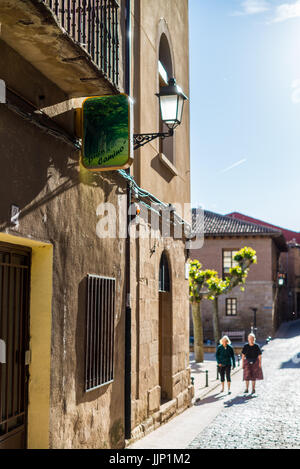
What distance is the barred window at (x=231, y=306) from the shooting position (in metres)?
34.8

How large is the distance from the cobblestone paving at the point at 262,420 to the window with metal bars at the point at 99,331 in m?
1.86

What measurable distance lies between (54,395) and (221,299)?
29912 mm

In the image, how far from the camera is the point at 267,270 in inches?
1388

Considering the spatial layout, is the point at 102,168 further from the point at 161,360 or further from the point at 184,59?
the point at 184,59

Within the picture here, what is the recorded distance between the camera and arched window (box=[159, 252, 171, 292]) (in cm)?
1034

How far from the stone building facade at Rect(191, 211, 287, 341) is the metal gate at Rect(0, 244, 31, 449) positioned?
2912cm

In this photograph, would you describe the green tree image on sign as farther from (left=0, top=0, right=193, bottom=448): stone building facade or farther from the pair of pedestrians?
the pair of pedestrians

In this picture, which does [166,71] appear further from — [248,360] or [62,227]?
[248,360]

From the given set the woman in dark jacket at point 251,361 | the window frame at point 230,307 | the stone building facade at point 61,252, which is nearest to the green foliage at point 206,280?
the woman in dark jacket at point 251,361

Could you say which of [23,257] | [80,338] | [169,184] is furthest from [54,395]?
[169,184]

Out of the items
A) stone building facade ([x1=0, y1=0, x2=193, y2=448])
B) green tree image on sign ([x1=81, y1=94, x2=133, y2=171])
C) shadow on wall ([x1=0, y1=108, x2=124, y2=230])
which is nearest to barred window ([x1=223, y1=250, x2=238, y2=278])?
stone building facade ([x1=0, y1=0, x2=193, y2=448])

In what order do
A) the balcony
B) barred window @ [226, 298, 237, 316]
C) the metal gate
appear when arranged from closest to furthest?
the balcony → the metal gate → barred window @ [226, 298, 237, 316]

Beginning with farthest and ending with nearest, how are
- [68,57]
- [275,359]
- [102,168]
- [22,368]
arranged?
A: [275,359]
[102,168]
[22,368]
[68,57]

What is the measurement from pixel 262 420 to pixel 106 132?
20.2ft
